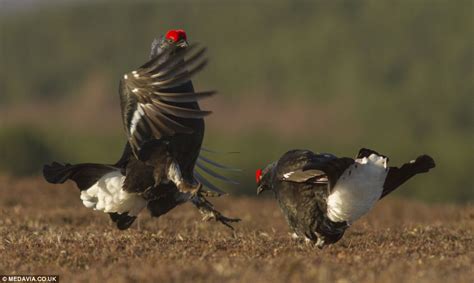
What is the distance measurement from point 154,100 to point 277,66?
122687 mm

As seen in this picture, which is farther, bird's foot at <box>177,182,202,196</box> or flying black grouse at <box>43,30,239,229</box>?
bird's foot at <box>177,182,202,196</box>

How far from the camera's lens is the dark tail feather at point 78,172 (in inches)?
406

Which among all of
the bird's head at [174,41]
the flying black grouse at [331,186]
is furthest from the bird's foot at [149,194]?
the bird's head at [174,41]

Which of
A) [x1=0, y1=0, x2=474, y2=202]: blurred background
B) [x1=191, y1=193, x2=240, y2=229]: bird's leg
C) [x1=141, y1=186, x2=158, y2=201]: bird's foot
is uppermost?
[x1=141, y1=186, x2=158, y2=201]: bird's foot

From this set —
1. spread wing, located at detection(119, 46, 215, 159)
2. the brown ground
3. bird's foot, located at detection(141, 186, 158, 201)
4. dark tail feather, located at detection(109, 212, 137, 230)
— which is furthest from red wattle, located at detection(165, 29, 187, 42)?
the brown ground

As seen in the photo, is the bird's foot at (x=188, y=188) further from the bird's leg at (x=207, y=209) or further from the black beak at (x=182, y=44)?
the black beak at (x=182, y=44)

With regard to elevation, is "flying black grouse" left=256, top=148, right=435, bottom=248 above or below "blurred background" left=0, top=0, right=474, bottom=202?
above

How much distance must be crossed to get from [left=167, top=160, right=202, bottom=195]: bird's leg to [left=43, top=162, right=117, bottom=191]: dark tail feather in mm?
1029

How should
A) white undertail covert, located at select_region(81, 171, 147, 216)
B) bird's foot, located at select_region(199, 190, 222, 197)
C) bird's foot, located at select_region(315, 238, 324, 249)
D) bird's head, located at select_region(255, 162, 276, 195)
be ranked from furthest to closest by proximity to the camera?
bird's head, located at select_region(255, 162, 276, 195) → white undertail covert, located at select_region(81, 171, 147, 216) → bird's foot, located at select_region(199, 190, 222, 197) → bird's foot, located at select_region(315, 238, 324, 249)

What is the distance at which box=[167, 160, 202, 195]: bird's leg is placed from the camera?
974cm

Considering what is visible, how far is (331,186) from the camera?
962 cm

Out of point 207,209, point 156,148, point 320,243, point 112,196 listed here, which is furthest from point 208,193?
point 320,243

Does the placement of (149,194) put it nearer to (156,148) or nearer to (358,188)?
(156,148)

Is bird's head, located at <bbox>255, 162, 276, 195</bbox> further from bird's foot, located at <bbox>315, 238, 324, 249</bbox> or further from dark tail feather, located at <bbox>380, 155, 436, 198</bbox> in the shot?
dark tail feather, located at <bbox>380, 155, 436, 198</bbox>
